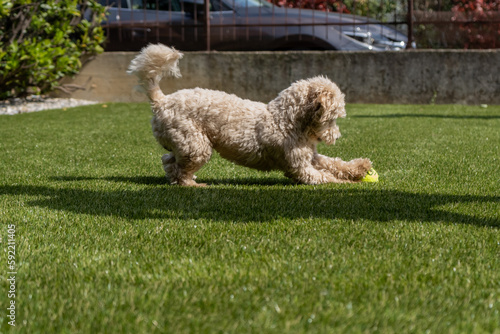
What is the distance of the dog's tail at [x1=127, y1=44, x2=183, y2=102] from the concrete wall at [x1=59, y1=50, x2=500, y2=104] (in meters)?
7.29

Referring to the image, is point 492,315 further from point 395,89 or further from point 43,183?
point 395,89

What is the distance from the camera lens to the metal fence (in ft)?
39.6

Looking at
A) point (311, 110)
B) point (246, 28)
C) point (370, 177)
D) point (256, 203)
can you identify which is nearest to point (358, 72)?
point (246, 28)

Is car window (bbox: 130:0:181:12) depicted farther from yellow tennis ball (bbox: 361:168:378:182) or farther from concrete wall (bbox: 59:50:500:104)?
yellow tennis ball (bbox: 361:168:378:182)

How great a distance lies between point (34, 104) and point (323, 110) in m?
8.47

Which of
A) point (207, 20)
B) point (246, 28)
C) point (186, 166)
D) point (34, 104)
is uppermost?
point (207, 20)

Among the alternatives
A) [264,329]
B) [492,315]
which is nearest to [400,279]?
[492,315]

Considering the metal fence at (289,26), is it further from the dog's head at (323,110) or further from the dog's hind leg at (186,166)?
the dog's hind leg at (186,166)

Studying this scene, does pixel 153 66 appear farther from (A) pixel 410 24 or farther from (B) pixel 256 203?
(A) pixel 410 24

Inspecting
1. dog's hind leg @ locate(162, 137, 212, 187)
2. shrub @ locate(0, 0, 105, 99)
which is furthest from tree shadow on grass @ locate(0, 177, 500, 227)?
shrub @ locate(0, 0, 105, 99)

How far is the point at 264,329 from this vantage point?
88.0 inches

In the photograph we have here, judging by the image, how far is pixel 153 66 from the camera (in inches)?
204

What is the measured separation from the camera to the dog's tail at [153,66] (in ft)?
16.9

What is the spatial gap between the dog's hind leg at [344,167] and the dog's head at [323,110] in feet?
0.64
